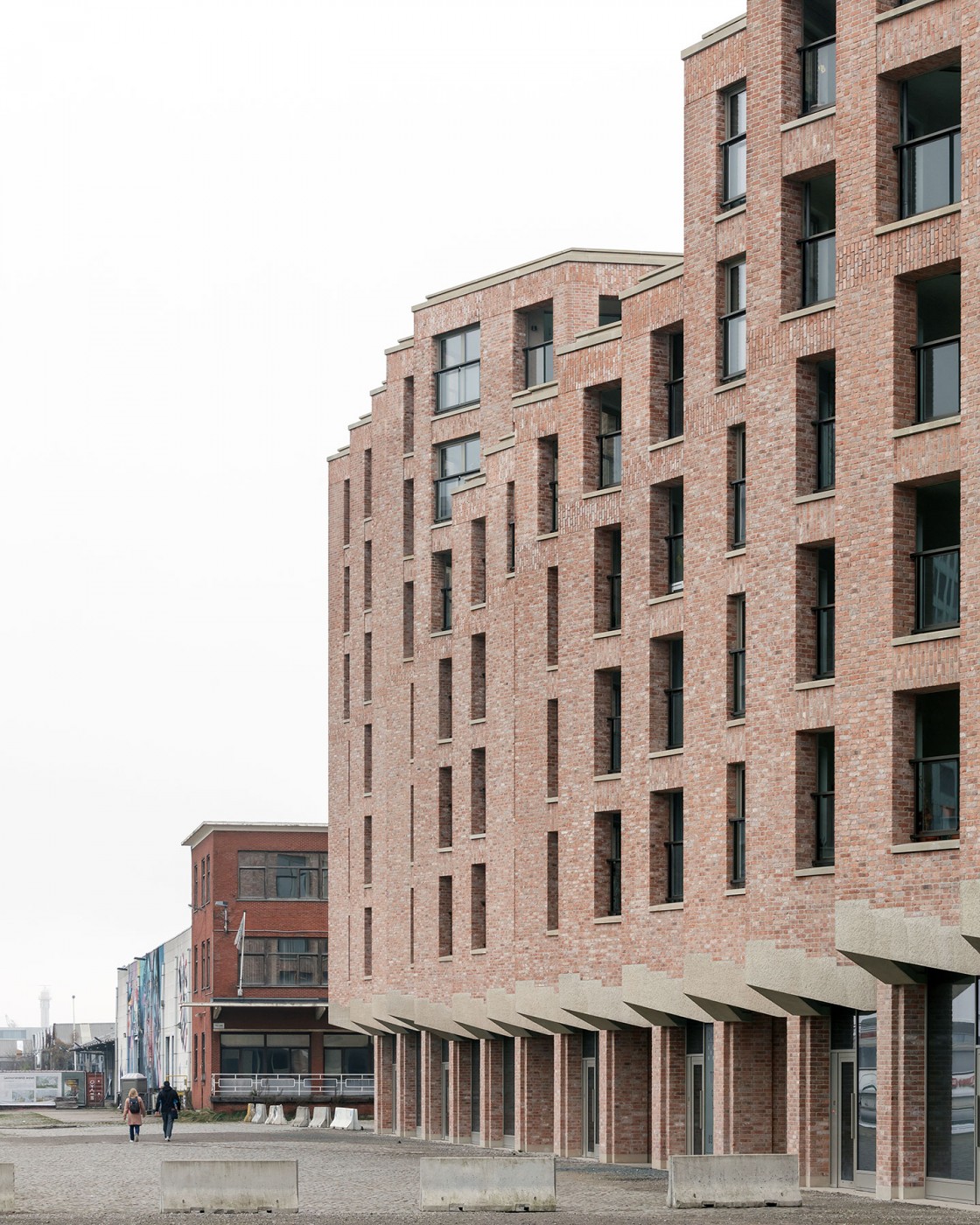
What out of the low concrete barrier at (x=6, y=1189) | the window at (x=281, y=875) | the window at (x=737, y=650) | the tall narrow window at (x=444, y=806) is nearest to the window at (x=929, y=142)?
the window at (x=737, y=650)

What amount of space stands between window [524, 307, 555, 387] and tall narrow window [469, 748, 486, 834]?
11.6 meters

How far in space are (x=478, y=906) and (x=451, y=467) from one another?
1489 centimetres

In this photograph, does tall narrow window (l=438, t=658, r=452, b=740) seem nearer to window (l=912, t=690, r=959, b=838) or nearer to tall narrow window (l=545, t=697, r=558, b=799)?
tall narrow window (l=545, t=697, r=558, b=799)

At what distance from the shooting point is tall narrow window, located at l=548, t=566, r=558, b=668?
57969 mm

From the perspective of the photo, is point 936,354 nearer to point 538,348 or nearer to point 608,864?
point 608,864

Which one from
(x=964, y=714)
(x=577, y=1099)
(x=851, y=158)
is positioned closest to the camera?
(x=964, y=714)

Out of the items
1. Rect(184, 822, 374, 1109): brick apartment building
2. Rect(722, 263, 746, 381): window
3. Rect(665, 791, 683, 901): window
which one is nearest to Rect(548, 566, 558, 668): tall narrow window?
Rect(665, 791, 683, 901): window

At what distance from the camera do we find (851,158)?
40000mm

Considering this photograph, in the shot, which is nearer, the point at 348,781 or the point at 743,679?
the point at 743,679

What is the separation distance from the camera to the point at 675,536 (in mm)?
50000

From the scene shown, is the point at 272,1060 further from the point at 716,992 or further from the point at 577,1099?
the point at 716,992

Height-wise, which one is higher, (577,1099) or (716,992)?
(716,992)

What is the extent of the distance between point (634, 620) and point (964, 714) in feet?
51.1

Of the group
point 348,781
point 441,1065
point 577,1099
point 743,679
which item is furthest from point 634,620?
point 348,781
